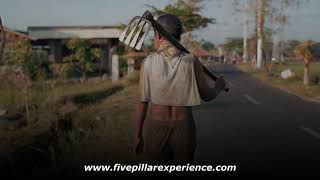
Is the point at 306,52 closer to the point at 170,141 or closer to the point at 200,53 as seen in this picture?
the point at 170,141

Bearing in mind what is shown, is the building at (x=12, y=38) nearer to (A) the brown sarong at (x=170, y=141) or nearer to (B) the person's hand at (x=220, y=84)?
(B) the person's hand at (x=220, y=84)

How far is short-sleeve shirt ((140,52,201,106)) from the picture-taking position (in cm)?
397

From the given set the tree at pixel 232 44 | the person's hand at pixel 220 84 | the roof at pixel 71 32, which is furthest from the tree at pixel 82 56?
the tree at pixel 232 44

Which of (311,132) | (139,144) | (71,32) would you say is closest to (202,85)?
(139,144)

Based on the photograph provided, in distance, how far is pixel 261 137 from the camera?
9.23 m

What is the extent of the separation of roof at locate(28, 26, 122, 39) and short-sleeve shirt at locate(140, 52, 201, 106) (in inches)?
1285

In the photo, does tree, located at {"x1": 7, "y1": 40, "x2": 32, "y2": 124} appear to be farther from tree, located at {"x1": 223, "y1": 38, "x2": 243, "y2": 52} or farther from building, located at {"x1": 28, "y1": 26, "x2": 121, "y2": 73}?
tree, located at {"x1": 223, "y1": 38, "x2": 243, "y2": 52}

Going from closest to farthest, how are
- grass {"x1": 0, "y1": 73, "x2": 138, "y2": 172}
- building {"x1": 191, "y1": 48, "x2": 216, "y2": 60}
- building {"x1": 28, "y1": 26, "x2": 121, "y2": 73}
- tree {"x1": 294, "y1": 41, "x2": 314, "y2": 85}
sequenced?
grass {"x1": 0, "y1": 73, "x2": 138, "y2": 172}
tree {"x1": 294, "y1": 41, "x2": 314, "y2": 85}
building {"x1": 28, "y1": 26, "x2": 121, "y2": 73}
building {"x1": 191, "y1": 48, "x2": 216, "y2": 60}

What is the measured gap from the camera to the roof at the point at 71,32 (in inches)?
1439

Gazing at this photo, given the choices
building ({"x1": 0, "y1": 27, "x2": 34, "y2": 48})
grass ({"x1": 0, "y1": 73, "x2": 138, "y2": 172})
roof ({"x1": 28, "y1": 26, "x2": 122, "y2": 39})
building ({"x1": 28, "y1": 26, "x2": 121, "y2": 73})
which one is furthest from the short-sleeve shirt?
roof ({"x1": 28, "y1": 26, "x2": 122, "y2": 39})

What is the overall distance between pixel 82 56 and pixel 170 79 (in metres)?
25.0

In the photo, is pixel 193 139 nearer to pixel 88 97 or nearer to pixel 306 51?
pixel 88 97

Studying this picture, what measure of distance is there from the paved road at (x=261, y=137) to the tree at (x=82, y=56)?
14041mm

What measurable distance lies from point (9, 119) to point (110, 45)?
25681mm
